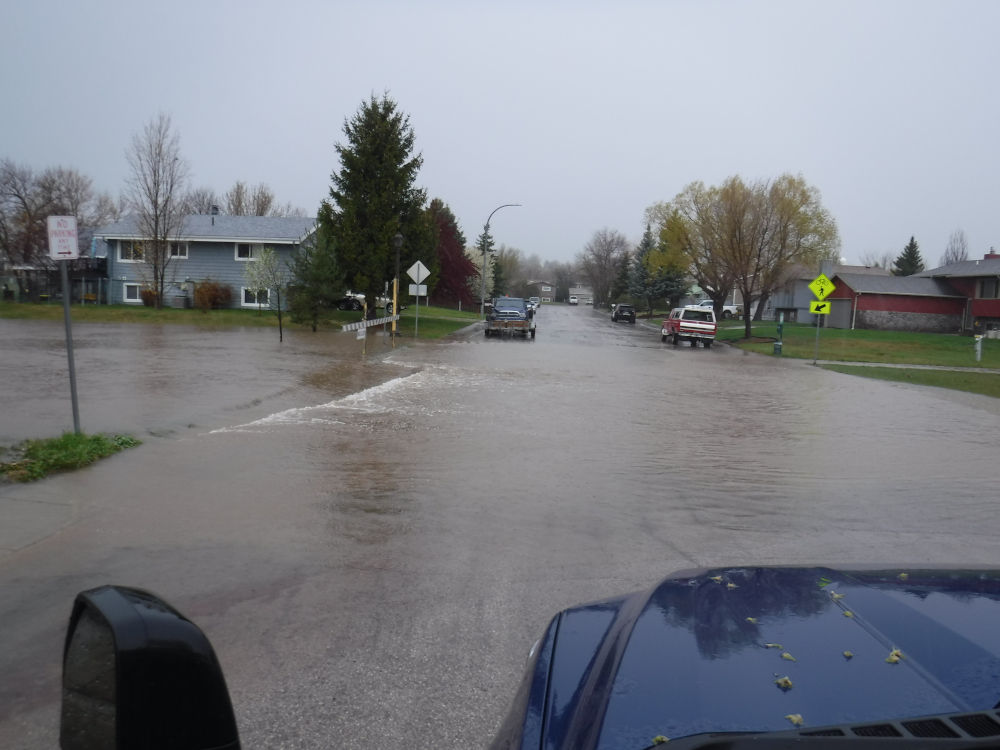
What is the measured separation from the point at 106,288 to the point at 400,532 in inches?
1944

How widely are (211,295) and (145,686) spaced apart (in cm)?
4767

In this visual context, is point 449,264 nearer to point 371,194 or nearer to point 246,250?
point 246,250

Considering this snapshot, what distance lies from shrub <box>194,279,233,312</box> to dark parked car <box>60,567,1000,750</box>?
44.2 meters

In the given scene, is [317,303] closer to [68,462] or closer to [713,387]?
[713,387]

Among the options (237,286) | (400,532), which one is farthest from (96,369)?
(237,286)

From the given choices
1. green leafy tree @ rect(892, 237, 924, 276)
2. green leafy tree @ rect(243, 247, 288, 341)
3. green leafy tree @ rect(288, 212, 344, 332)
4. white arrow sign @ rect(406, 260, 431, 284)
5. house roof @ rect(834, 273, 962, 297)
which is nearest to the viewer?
white arrow sign @ rect(406, 260, 431, 284)

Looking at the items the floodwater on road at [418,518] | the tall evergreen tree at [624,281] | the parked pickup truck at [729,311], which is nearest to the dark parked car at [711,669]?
the floodwater on road at [418,518]

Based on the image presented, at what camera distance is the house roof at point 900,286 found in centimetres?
5850

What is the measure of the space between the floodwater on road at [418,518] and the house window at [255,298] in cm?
2884

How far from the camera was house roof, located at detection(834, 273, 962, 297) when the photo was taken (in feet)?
192

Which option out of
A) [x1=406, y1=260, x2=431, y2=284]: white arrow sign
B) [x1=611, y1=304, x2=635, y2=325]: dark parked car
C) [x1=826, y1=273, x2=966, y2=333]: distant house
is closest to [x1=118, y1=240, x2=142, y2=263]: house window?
[x1=406, y1=260, x2=431, y2=284]: white arrow sign

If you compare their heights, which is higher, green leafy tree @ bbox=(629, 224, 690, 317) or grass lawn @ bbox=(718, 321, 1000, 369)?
green leafy tree @ bbox=(629, 224, 690, 317)

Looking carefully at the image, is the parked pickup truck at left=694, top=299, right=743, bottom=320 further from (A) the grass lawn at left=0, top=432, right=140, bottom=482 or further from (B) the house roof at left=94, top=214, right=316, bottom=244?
(A) the grass lawn at left=0, top=432, right=140, bottom=482

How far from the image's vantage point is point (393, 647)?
14.9 ft
